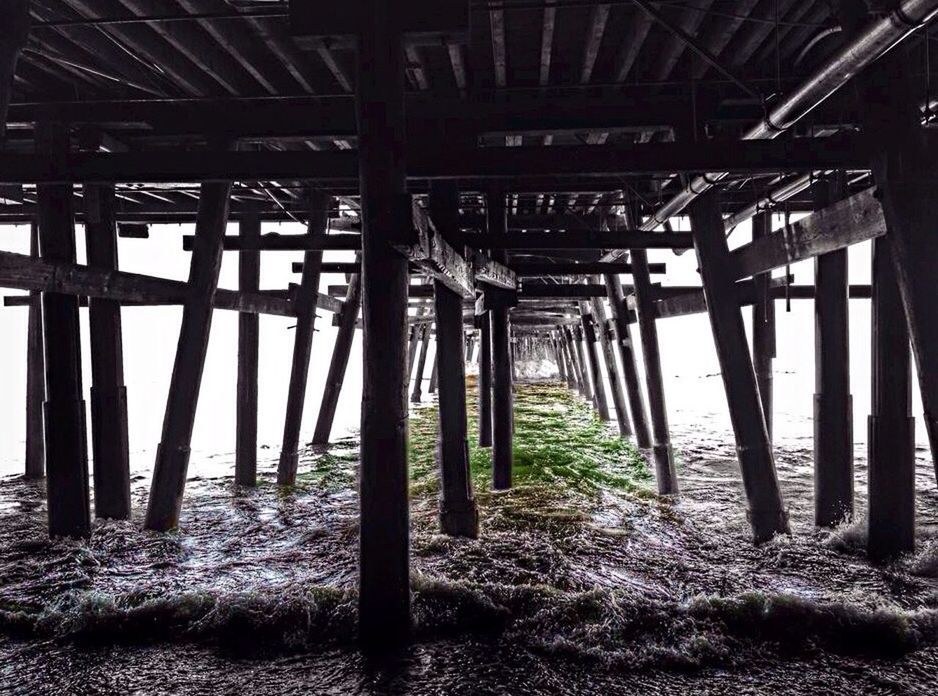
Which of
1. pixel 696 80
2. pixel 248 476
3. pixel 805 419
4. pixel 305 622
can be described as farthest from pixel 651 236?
pixel 805 419

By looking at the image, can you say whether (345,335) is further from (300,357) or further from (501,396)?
(501,396)

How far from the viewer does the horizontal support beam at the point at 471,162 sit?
3855 mm

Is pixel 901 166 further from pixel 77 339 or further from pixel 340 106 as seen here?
pixel 77 339

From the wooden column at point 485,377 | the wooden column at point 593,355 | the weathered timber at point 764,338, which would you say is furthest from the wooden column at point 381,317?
the wooden column at point 593,355

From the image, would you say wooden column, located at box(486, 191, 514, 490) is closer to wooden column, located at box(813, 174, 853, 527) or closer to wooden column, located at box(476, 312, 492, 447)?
Answer: wooden column, located at box(476, 312, 492, 447)

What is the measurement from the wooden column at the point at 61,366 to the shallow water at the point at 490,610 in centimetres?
52

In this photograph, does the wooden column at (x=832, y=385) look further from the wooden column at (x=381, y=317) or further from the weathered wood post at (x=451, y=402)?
the wooden column at (x=381, y=317)

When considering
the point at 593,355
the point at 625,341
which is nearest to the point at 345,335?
the point at 625,341

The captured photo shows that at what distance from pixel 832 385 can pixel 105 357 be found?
6491 mm

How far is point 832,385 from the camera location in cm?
521

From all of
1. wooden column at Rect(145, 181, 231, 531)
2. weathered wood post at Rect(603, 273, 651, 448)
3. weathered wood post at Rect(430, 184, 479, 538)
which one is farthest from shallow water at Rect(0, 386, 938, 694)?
weathered wood post at Rect(603, 273, 651, 448)

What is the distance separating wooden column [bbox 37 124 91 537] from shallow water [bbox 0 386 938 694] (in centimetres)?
52

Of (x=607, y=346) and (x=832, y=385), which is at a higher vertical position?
(x=607, y=346)

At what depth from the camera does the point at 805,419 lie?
15.6 m
